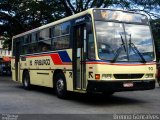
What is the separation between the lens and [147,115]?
430 inches

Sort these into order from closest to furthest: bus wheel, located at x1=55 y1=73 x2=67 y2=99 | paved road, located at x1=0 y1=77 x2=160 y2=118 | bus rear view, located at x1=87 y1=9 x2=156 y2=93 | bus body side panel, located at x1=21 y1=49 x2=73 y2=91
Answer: paved road, located at x1=0 y1=77 x2=160 y2=118, bus rear view, located at x1=87 y1=9 x2=156 y2=93, bus body side panel, located at x1=21 y1=49 x2=73 y2=91, bus wheel, located at x1=55 y1=73 x2=67 y2=99

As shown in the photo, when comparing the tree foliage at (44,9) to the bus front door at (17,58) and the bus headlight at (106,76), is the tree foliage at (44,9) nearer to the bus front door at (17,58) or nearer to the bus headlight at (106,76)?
the bus front door at (17,58)

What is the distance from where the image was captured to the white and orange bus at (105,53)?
12.8 meters

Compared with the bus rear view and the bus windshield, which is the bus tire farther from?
the bus windshield

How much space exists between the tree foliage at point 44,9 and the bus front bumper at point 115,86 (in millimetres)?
23461

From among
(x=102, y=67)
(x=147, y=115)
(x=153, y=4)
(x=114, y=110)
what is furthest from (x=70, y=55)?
→ (x=153, y=4)

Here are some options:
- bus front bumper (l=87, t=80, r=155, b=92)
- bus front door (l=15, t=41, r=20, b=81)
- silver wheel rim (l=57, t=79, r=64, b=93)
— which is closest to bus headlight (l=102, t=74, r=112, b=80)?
bus front bumper (l=87, t=80, r=155, b=92)

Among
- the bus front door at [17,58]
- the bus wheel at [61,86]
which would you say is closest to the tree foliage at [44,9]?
the bus front door at [17,58]

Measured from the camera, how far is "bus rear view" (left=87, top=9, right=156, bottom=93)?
499 inches

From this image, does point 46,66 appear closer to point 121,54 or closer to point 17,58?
point 121,54

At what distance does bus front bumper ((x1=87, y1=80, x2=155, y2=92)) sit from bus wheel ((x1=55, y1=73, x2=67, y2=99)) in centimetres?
237

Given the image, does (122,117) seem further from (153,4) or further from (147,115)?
(153,4)

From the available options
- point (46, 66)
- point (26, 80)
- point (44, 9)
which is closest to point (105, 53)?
point (46, 66)

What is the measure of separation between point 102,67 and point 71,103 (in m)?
2.15
